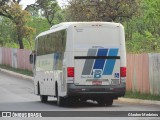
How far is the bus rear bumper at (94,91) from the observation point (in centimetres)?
2183

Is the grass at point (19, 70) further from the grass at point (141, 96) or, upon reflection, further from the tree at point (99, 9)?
the grass at point (141, 96)

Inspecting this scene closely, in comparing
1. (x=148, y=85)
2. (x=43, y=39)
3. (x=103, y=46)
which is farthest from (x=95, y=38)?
(x=148, y=85)

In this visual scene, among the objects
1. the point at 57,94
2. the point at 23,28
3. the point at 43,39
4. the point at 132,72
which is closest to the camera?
the point at 57,94

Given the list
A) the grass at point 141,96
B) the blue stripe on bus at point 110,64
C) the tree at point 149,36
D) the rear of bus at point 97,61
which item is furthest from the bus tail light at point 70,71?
the tree at point 149,36

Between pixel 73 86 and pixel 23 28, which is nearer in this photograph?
pixel 73 86

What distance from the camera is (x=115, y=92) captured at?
2220cm

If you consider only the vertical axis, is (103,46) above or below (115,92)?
above

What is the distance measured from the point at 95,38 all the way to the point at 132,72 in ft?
26.3

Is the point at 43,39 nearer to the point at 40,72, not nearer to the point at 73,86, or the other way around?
the point at 40,72

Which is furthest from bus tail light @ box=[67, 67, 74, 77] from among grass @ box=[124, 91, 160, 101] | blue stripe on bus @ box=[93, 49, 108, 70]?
grass @ box=[124, 91, 160, 101]

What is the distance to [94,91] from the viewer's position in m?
22.0

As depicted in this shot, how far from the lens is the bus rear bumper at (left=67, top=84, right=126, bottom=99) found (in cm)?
2183

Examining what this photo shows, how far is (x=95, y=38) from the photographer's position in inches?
869

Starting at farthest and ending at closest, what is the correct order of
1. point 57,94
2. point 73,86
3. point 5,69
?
point 5,69, point 57,94, point 73,86
